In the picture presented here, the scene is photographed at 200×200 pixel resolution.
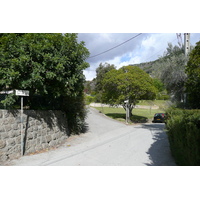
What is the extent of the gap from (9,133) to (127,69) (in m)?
16.2

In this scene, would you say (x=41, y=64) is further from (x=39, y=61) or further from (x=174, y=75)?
(x=174, y=75)

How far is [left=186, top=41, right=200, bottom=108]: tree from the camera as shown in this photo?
916 centimetres

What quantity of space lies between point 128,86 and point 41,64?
1331 cm

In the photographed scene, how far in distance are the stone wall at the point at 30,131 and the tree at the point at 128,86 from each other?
10576 mm

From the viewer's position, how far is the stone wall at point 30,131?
617 cm

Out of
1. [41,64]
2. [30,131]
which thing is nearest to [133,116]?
[30,131]

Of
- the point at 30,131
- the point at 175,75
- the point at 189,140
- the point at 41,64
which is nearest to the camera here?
the point at 189,140

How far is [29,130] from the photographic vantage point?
7.37 meters

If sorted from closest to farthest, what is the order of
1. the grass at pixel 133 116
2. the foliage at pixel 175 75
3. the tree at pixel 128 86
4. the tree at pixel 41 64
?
the tree at pixel 41 64, the foliage at pixel 175 75, the tree at pixel 128 86, the grass at pixel 133 116

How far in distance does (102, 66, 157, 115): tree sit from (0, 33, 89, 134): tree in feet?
35.6

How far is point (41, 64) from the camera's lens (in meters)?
7.27

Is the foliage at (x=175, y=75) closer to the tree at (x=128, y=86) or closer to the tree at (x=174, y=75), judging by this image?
the tree at (x=174, y=75)

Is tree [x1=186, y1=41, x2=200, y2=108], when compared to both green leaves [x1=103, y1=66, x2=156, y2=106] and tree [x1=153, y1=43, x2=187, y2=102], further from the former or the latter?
green leaves [x1=103, y1=66, x2=156, y2=106]

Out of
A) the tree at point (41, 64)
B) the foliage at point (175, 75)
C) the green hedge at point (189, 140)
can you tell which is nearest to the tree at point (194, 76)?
the foliage at point (175, 75)
